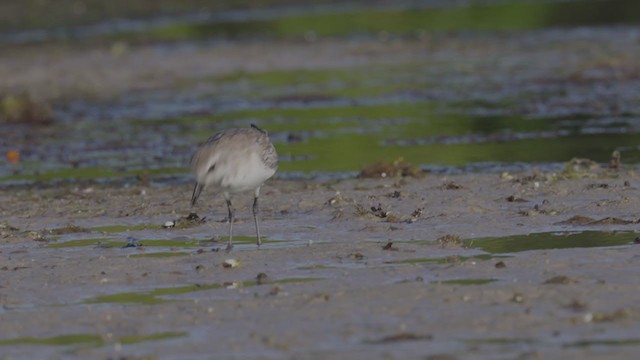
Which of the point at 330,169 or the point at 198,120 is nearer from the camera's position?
the point at 330,169

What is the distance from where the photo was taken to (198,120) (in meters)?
23.2

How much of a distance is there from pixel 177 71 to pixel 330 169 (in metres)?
13.4

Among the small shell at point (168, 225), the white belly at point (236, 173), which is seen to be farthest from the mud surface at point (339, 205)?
the white belly at point (236, 173)

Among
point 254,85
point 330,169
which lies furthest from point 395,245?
point 254,85

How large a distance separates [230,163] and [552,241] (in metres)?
2.69

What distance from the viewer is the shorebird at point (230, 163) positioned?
1202cm

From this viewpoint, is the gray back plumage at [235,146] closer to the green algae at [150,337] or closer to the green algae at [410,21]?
the green algae at [150,337]

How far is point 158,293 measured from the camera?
10.8 meters

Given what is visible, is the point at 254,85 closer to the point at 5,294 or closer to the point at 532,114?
the point at 532,114

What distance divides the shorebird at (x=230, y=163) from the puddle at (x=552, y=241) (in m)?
1.85

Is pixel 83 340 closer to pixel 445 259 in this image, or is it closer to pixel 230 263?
pixel 230 263

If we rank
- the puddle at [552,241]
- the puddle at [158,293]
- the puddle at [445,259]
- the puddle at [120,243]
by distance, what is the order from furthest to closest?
the puddle at [120,243], the puddle at [552,241], the puddle at [445,259], the puddle at [158,293]

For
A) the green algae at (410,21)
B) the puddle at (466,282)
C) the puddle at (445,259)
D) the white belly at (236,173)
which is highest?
the green algae at (410,21)

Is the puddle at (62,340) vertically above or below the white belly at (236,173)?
below
